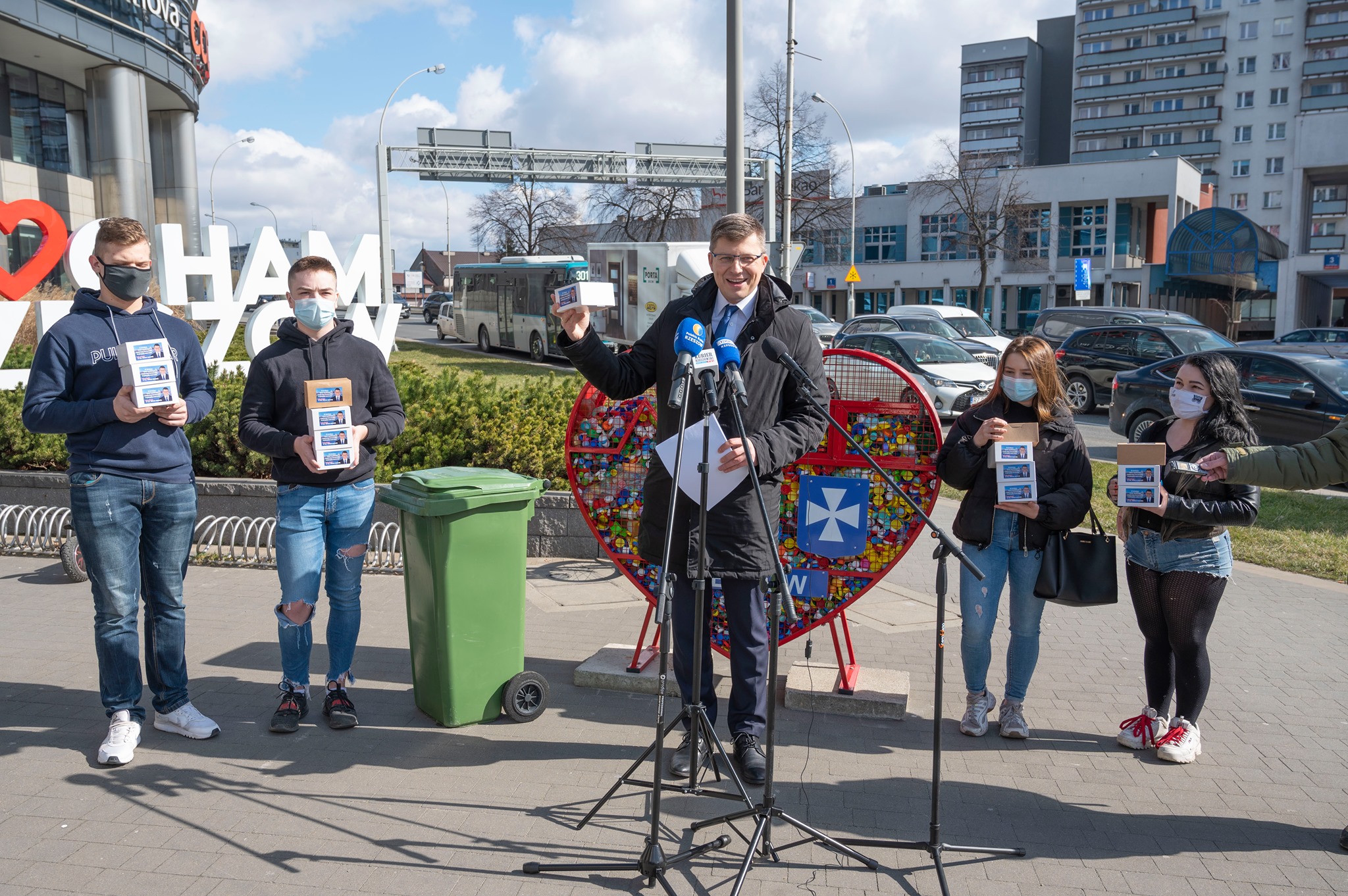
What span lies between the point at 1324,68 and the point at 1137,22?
15027 millimetres

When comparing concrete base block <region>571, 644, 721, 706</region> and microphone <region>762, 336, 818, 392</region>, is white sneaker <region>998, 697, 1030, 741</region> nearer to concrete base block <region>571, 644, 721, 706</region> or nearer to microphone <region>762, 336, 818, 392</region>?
concrete base block <region>571, 644, 721, 706</region>

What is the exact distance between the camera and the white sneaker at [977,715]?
4.65m

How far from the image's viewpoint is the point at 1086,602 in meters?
4.45

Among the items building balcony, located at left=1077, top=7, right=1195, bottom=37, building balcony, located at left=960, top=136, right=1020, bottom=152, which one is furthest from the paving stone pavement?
building balcony, located at left=960, top=136, right=1020, bottom=152

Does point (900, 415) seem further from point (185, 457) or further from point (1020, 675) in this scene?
point (185, 457)

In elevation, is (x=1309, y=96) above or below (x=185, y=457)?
above

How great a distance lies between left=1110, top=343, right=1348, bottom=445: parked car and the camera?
11695 mm

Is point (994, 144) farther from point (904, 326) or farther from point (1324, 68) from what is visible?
point (904, 326)

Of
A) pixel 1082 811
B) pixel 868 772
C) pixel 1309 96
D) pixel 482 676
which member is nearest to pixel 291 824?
pixel 482 676

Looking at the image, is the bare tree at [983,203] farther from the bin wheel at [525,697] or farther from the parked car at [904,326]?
the bin wheel at [525,697]

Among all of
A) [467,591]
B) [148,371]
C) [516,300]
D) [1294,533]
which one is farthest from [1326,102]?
[148,371]

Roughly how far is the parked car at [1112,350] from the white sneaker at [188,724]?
15254 mm

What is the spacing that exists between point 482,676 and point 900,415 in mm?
2329

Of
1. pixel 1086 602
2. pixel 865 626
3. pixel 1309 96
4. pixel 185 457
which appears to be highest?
pixel 1309 96
